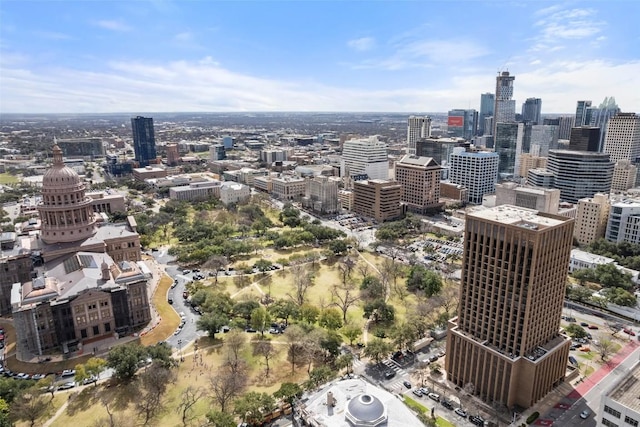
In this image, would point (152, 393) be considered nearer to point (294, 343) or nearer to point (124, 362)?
point (124, 362)

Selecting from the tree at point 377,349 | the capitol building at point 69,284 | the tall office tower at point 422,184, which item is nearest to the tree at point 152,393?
the capitol building at point 69,284

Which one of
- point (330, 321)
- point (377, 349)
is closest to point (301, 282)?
point (330, 321)

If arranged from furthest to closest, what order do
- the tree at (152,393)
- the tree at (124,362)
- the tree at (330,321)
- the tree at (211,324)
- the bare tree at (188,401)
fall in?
1. the tree at (330,321)
2. the tree at (211,324)
3. the tree at (124,362)
4. the tree at (152,393)
5. the bare tree at (188,401)

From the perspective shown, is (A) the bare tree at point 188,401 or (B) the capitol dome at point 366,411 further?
(A) the bare tree at point 188,401

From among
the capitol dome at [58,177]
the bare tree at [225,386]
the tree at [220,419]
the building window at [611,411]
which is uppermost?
the capitol dome at [58,177]

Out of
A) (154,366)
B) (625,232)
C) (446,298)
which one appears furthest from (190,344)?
(625,232)

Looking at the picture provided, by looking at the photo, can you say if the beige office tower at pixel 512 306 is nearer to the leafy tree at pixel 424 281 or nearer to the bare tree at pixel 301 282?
the leafy tree at pixel 424 281

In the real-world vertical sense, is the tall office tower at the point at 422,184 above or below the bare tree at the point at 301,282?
above
